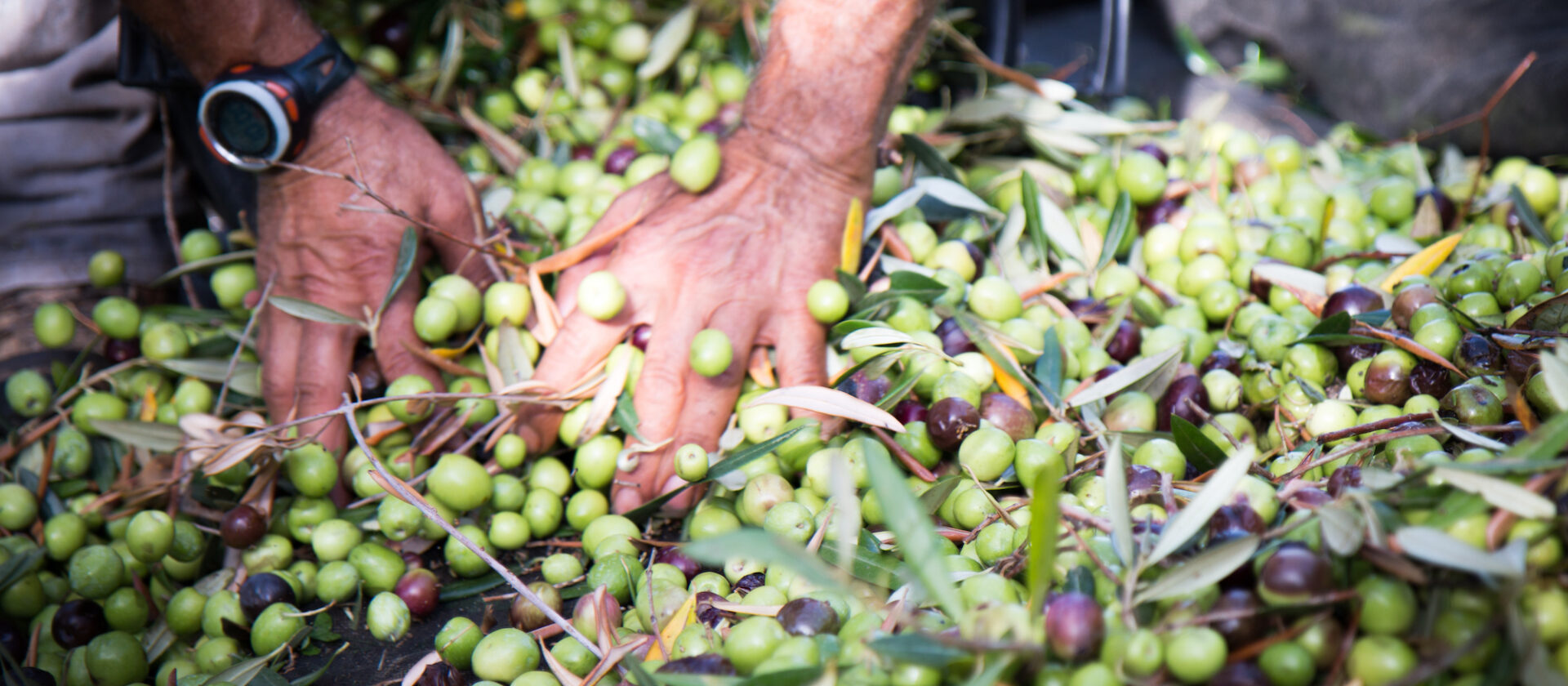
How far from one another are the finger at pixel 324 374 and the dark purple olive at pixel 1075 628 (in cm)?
133

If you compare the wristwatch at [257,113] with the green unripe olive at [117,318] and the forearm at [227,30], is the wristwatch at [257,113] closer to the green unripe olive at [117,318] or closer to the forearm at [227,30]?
the forearm at [227,30]

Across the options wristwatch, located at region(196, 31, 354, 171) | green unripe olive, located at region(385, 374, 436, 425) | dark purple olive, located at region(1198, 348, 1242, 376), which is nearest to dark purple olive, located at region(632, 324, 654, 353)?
green unripe olive, located at region(385, 374, 436, 425)

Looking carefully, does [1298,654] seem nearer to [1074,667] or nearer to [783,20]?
[1074,667]

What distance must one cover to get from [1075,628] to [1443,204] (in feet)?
6.37

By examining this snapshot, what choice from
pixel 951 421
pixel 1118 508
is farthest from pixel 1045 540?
pixel 951 421

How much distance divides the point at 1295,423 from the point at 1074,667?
799mm

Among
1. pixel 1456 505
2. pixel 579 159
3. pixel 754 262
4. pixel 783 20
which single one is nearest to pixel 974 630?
pixel 1456 505

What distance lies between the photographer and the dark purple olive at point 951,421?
4.51 ft

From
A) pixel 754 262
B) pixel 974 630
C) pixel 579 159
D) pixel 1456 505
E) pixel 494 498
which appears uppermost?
pixel 1456 505

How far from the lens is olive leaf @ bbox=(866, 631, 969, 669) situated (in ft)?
2.78

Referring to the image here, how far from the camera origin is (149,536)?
1408 millimetres

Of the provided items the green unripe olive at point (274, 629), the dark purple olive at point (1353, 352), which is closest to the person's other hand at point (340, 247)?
the green unripe olive at point (274, 629)

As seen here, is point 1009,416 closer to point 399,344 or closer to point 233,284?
point 399,344

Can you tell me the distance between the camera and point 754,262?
1680 mm
